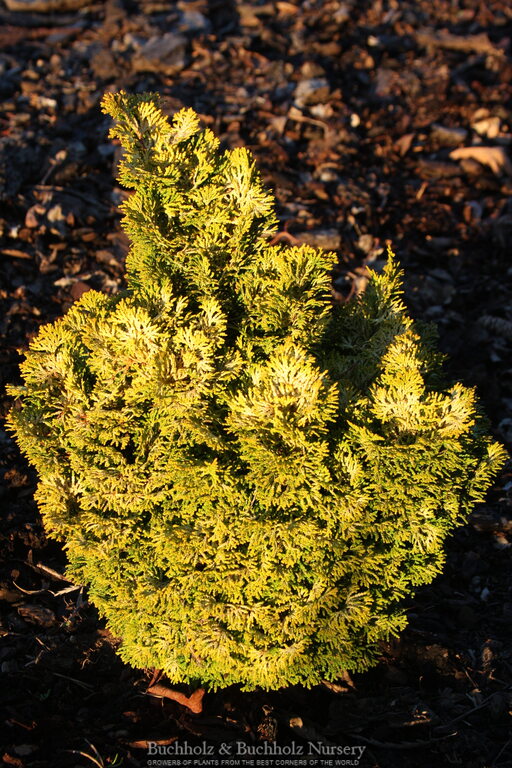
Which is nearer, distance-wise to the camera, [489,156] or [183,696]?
[183,696]

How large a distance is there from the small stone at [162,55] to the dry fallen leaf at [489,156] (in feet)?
12.7

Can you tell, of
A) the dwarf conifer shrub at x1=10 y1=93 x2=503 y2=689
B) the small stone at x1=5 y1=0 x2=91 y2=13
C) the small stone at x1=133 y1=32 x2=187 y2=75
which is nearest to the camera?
the dwarf conifer shrub at x1=10 y1=93 x2=503 y2=689

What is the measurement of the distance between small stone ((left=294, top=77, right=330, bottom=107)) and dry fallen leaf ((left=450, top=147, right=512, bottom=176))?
184 cm

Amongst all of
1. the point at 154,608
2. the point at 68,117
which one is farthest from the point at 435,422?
the point at 68,117

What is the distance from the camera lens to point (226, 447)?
3.79 metres

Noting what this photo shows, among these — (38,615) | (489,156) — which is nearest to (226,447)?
(38,615)

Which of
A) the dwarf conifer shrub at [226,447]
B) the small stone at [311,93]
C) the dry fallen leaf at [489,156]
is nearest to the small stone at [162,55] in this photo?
the small stone at [311,93]

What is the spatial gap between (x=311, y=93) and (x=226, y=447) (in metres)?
7.07

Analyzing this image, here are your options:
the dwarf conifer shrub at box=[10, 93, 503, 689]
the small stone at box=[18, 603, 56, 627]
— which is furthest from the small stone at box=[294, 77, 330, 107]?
the small stone at box=[18, 603, 56, 627]

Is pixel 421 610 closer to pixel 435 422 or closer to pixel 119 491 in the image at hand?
pixel 435 422

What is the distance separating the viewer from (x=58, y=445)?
4.17 m

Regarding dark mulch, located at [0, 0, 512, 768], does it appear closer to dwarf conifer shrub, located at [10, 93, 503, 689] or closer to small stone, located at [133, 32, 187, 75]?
small stone, located at [133, 32, 187, 75]

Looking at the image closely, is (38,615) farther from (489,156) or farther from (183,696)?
(489,156)

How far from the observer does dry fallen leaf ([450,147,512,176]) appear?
30.0 ft
